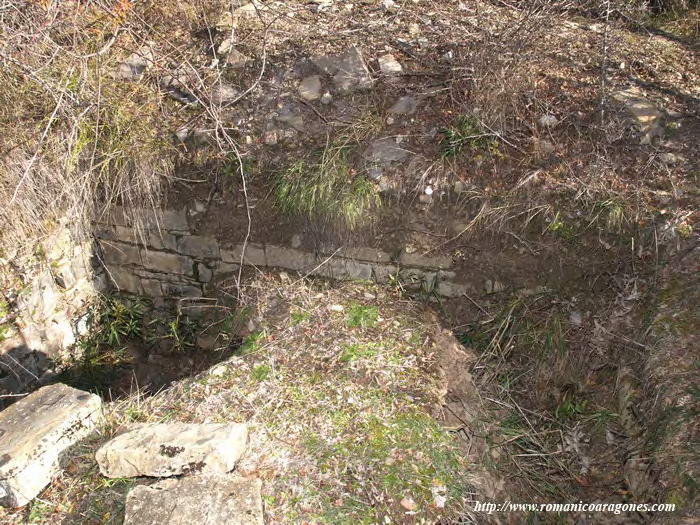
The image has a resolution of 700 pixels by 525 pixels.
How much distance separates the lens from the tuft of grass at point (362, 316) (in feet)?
10.7

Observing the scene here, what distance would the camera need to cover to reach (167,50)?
4348mm

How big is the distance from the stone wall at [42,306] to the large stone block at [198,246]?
0.89 meters

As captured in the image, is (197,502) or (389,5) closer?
(197,502)

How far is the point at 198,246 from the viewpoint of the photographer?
4070 mm

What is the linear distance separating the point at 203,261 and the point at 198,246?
13cm

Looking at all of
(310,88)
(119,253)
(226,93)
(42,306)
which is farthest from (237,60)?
(42,306)

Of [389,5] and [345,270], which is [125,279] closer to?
[345,270]

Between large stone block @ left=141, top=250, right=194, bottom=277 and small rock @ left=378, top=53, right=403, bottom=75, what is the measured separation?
2129 millimetres

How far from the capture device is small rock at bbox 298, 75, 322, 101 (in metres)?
3.93

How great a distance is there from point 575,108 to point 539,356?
1.73 m

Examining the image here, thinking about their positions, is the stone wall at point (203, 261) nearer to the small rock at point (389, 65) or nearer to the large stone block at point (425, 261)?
the large stone block at point (425, 261)

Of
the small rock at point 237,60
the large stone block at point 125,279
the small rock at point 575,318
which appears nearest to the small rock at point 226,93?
the small rock at point 237,60

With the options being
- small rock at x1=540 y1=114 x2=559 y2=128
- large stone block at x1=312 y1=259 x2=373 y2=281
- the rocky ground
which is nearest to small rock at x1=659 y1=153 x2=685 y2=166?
the rocky ground

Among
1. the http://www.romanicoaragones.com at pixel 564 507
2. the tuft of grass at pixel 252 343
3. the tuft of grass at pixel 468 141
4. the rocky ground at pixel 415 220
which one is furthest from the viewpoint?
the tuft of grass at pixel 468 141
